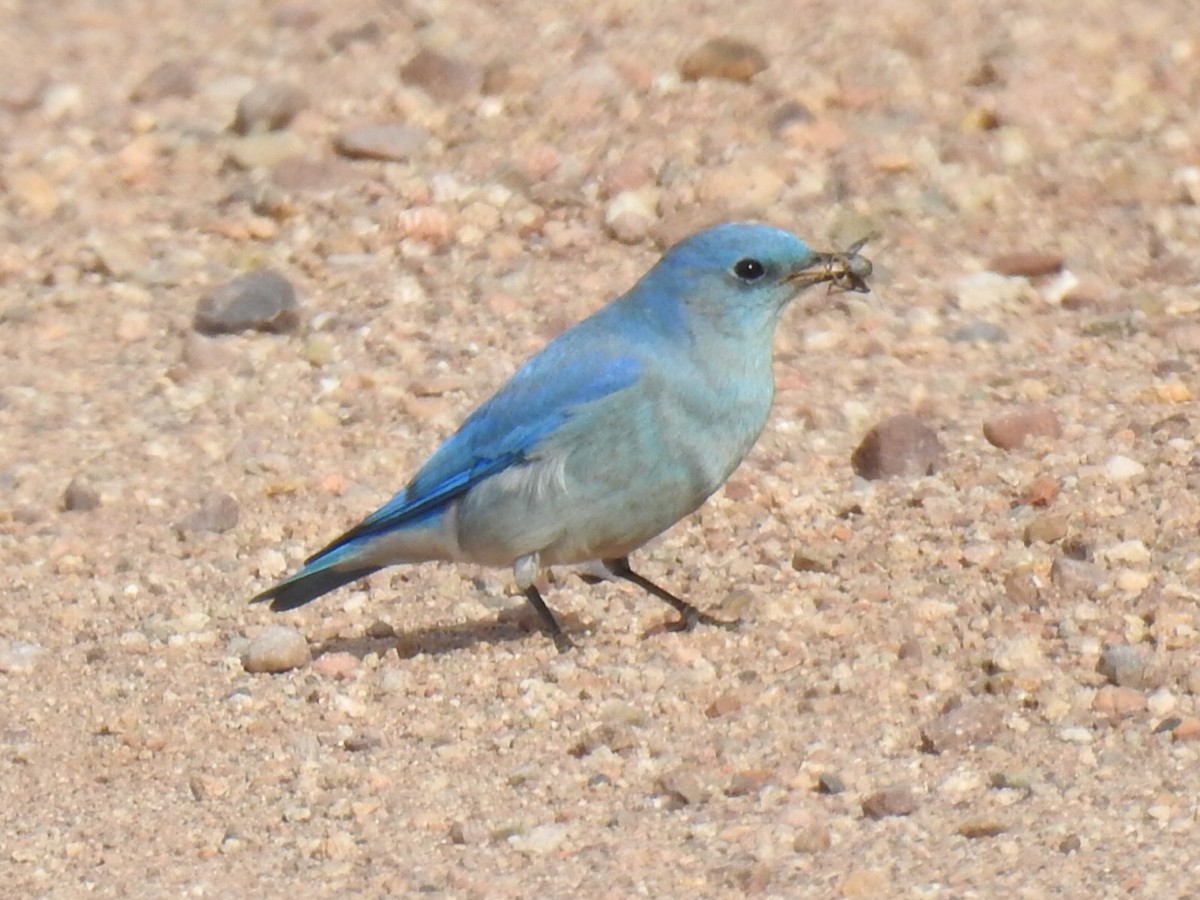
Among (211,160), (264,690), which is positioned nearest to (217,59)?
(211,160)

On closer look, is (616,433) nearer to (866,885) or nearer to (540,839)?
(540,839)

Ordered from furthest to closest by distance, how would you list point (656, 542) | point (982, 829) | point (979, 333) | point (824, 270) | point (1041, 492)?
point (979, 333) < point (656, 542) < point (1041, 492) < point (824, 270) < point (982, 829)

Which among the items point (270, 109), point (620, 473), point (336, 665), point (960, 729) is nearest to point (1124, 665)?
point (960, 729)

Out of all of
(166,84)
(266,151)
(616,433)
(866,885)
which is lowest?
(166,84)

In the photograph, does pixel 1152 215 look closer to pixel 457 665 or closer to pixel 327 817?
pixel 457 665

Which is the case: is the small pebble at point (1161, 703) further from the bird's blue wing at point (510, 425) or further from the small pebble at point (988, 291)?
the small pebble at point (988, 291)

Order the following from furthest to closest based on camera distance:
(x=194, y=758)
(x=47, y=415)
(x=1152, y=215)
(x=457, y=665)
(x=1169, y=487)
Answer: (x=1152, y=215) → (x=47, y=415) → (x=1169, y=487) → (x=457, y=665) → (x=194, y=758)
